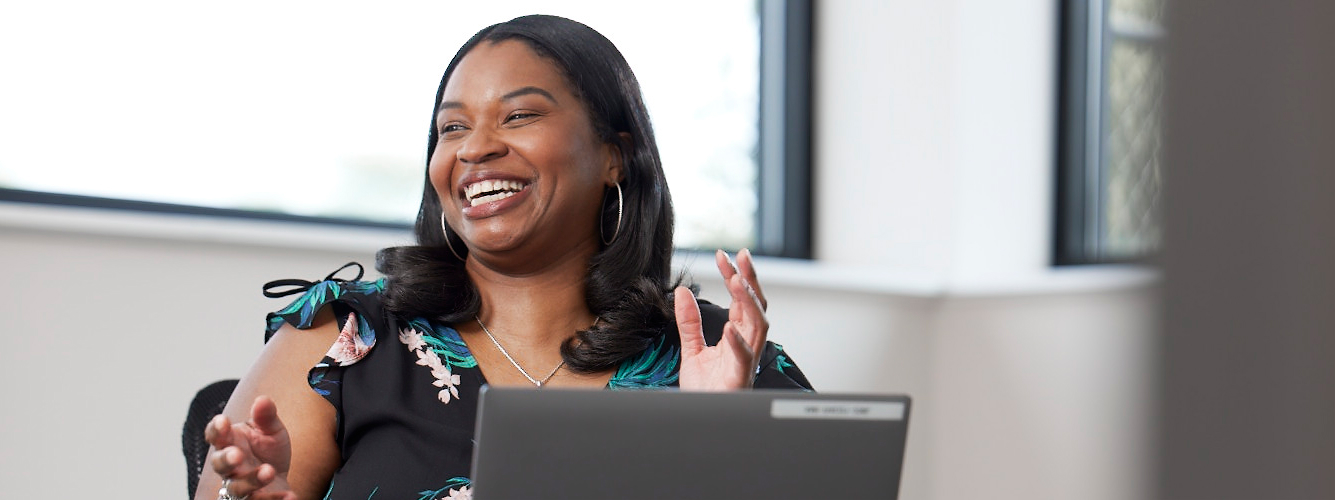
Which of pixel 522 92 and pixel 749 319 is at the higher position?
pixel 522 92

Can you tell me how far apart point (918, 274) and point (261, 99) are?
1.61m

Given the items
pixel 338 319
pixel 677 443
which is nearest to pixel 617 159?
pixel 338 319

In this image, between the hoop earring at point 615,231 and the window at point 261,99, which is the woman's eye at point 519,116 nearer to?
the hoop earring at point 615,231

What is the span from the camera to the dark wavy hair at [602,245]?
5.43ft

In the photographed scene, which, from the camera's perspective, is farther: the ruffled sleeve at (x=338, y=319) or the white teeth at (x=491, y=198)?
the white teeth at (x=491, y=198)

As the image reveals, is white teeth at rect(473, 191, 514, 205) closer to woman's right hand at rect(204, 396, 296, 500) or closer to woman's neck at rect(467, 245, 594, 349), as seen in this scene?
woman's neck at rect(467, 245, 594, 349)

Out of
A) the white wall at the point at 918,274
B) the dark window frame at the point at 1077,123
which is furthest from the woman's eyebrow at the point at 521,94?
the dark window frame at the point at 1077,123

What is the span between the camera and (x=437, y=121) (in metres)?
1.73

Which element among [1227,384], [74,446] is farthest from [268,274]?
[1227,384]

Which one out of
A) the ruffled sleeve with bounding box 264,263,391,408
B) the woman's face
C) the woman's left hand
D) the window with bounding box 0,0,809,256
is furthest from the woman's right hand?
the window with bounding box 0,0,809,256

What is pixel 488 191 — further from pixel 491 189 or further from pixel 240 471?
pixel 240 471

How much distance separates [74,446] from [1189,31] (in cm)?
229

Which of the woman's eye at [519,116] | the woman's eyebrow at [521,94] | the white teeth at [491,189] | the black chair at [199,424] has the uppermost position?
the woman's eyebrow at [521,94]

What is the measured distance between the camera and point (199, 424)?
1.56m
